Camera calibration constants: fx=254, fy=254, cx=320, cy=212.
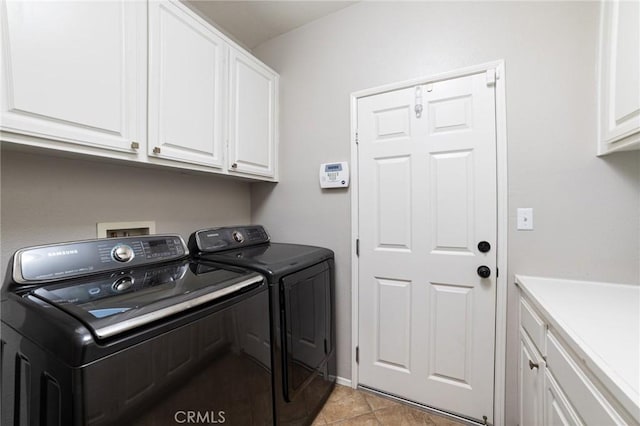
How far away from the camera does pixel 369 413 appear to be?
160 cm

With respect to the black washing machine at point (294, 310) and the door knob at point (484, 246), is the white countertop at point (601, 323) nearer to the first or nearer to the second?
the door knob at point (484, 246)

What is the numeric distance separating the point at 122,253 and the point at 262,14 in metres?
1.88

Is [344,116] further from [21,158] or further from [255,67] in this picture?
[21,158]

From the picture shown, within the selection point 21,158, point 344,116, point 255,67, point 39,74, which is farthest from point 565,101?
point 21,158

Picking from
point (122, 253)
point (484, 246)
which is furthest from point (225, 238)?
point (484, 246)

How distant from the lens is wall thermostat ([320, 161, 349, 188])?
1849mm

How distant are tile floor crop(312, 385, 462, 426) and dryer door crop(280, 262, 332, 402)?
11.3 inches

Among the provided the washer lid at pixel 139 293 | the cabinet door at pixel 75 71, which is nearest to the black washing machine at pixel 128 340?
the washer lid at pixel 139 293

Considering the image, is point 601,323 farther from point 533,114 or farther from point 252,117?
point 252,117

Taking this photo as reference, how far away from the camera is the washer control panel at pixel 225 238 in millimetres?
1546

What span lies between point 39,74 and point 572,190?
237 cm

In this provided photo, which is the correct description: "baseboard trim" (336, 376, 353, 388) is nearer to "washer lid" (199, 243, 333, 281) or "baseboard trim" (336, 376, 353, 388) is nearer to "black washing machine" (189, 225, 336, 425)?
"black washing machine" (189, 225, 336, 425)

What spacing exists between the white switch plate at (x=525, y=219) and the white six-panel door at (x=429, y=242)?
0.42ft

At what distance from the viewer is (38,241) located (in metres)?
1.13
